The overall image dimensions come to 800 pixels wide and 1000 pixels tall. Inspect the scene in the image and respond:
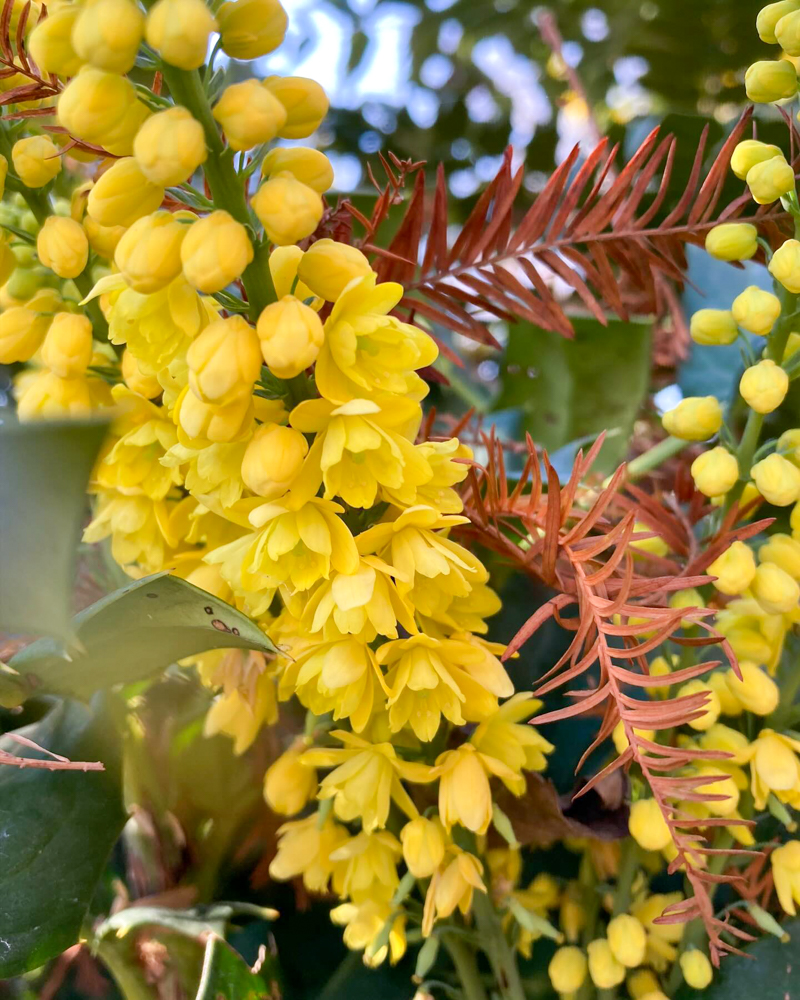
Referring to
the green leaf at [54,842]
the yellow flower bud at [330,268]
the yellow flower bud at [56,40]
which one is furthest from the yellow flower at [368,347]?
the green leaf at [54,842]

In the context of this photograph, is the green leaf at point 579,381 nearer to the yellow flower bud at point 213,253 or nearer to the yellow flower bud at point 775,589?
the yellow flower bud at point 775,589

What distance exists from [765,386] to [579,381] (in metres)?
0.30

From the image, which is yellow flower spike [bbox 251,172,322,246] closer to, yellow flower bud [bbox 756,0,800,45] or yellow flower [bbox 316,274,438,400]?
yellow flower [bbox 316,274,438,400]

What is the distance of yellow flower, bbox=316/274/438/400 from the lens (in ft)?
0.98

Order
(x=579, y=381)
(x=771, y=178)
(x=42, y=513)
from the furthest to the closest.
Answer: (x=579, y=381), (x=771, y=178), (x=42, y=513)

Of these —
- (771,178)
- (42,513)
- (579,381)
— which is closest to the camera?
(42,513)

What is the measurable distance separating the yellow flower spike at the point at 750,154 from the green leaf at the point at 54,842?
38 cm

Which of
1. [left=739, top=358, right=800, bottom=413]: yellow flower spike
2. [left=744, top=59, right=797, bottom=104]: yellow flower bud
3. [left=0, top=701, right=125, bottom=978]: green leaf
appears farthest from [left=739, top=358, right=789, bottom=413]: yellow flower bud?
[left=0, top=701, right=125, bottom=978]: green leaf

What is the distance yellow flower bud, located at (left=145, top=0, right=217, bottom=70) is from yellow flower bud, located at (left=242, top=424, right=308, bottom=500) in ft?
0.38

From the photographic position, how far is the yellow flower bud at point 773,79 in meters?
0.36

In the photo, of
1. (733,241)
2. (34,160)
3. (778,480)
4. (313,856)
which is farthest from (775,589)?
(34,160)

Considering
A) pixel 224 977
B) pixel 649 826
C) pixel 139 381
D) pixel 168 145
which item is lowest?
pixel 224 977

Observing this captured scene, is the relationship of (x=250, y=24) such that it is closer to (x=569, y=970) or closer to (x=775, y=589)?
(x=775, y=589)

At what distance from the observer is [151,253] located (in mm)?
279
